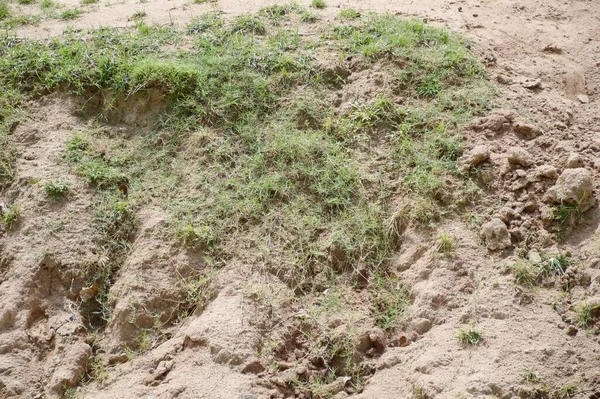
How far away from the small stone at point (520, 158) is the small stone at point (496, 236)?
0.50 m

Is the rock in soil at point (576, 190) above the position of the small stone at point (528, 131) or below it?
below

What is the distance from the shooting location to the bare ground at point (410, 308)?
3588 mm

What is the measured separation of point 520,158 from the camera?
442 cm

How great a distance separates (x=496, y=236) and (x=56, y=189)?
2.95 meters

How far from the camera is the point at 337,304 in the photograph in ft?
13.6

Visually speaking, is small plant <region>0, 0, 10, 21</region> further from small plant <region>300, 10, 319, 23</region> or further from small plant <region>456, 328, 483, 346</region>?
small plant <region>456, 328, 483, 346</region>

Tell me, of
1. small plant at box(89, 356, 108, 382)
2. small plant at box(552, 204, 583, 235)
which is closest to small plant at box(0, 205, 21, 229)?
small plant at box(89, 356, 108, 382)

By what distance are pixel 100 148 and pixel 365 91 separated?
1992mm

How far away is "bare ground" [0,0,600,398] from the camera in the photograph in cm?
359

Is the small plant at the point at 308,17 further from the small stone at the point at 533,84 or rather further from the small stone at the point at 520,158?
the small stone at the point at 520,158

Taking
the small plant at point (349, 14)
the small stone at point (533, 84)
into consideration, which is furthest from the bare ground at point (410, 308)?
the small plant at point (349, 14)

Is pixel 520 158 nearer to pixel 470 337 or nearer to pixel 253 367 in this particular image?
pixel 470 337

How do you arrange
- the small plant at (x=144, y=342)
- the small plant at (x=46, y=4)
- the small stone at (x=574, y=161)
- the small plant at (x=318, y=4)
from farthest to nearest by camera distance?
the small plant at (x=46, y=4), the small plant at (x=318, y=4), the small stone at (x=574, y=161), the small plant at (x=144, y=342)

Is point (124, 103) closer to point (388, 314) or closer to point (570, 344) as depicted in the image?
point (388, 314)
